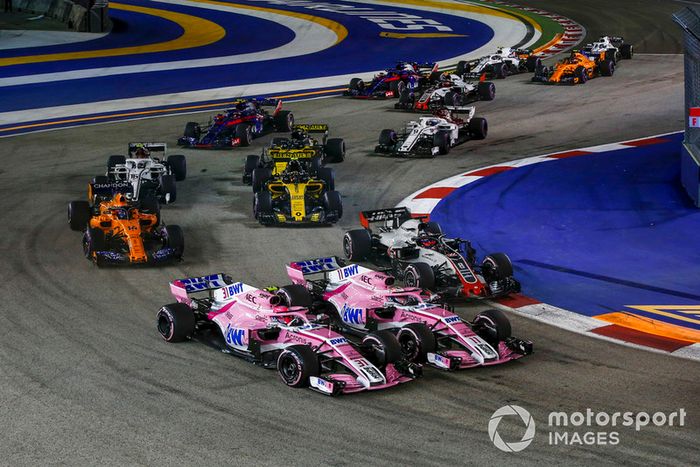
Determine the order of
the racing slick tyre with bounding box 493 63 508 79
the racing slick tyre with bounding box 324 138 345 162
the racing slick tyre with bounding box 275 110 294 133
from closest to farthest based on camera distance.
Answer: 1. the racing slick tyre with bounding box 324 138 345 162
2. the racing slick tyre with bounding box 275 110 294 133
3. the racing slick tyre with bounding box 493 63 508 79

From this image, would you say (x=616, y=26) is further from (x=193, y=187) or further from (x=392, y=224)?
(x=392, y=224)

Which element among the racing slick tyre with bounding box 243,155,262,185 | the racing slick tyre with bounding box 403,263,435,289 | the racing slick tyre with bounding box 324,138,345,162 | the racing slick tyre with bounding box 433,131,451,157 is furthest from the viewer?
the racing slick tyre with bounding box 433,131,451,157

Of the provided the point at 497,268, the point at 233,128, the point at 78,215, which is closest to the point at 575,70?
the point at 233,128

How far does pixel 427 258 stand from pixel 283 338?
4.26 metres

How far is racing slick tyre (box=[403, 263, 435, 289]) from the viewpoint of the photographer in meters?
17.0

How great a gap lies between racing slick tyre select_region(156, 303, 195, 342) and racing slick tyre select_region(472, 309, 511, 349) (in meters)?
3.78

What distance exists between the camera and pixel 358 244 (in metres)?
19.0

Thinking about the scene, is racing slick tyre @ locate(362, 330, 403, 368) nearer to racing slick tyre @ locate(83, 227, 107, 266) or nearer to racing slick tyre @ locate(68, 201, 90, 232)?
racing slick tyre @ locate(83, 227, 107, 266)

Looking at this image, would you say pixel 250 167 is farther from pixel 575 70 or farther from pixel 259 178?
pixel 575 70

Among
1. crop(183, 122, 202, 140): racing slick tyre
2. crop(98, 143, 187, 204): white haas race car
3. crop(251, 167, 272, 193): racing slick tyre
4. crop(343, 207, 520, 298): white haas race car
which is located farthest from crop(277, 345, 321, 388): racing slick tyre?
crop(183, 122, 202, 140): racing slick tyre

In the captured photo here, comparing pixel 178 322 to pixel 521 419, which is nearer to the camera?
pixel 521 419

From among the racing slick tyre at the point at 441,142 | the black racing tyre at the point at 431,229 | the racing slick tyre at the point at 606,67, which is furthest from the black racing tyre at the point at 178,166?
the racing slick tyre at the point at 606,67

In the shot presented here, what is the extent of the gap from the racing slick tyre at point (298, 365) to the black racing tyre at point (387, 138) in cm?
1495

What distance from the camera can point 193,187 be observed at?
25078mm
